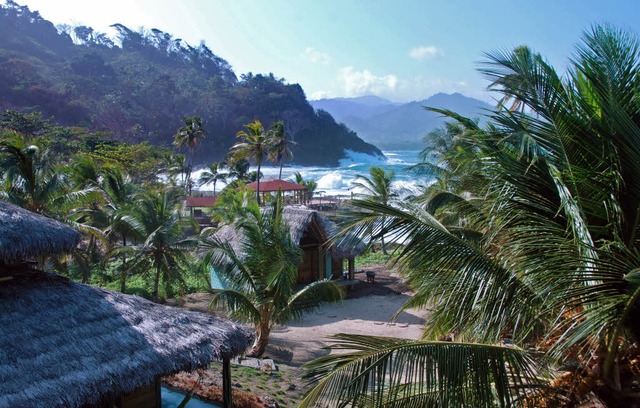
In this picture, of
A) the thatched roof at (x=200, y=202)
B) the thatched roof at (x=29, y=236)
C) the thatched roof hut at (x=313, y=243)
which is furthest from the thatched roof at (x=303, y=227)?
the thatched roof at (x=200, y=202)

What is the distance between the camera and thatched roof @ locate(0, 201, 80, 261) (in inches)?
231

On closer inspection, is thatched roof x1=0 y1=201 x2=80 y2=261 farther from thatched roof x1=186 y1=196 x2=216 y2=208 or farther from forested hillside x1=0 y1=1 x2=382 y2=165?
forested hillside x1=0 y1=1 x2=382 y2=165

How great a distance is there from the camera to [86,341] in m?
6.09

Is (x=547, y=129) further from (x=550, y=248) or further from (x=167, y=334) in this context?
(x=167, y=334)

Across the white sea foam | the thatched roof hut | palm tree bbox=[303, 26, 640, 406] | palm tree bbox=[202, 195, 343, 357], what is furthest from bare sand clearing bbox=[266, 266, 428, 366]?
the white sea foam

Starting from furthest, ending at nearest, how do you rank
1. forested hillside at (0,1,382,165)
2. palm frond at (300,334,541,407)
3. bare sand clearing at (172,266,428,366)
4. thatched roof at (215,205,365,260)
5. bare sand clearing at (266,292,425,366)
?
forested hillside at (0,1,382,165)
thatched roof at (215,205,365,260)
bare sand clearing at (172,266,428,366)
bare sand clearing at (266,292,425,366)
palm frond at (300,334,541,407)

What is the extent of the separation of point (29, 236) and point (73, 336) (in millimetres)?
1267

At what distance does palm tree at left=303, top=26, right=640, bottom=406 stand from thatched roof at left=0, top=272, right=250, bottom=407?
290 centimetres

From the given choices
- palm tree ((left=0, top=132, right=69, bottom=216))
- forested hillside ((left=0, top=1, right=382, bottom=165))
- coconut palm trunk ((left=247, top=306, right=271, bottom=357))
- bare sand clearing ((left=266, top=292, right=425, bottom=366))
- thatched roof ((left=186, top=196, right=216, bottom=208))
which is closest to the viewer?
coconut palm trunk ((left=247, top=306, right=271, bottom=357))

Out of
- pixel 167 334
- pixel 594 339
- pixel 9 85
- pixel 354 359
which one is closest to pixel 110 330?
pixel 167 334

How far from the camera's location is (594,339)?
378 cm

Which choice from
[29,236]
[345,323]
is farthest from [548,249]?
[345,323]

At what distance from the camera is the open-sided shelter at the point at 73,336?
5.39 m

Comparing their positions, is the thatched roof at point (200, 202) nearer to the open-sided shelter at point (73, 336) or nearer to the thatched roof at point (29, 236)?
the open-sided shelter at point (73, 336)
